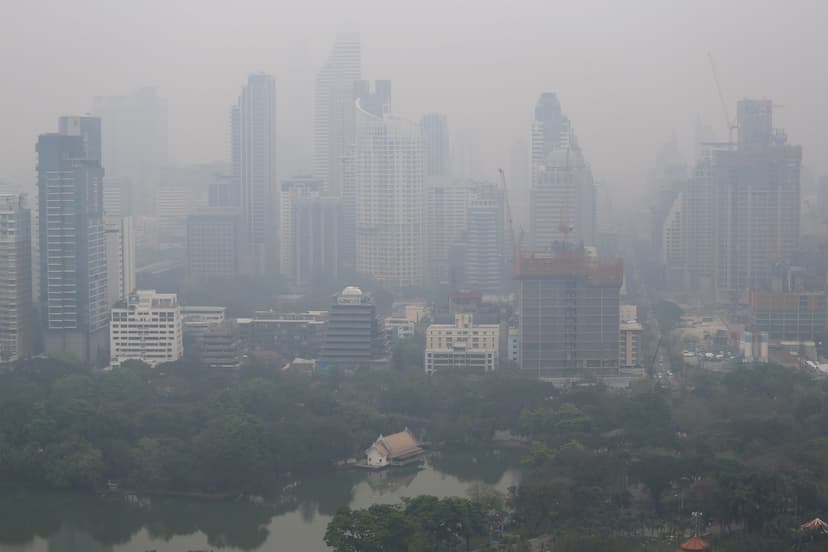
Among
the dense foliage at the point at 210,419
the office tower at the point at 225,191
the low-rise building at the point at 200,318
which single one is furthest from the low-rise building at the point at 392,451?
the office tower at the point at 225,191

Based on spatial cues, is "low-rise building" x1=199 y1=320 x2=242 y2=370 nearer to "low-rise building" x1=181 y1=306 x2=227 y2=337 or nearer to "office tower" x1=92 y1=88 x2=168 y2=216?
"low-rise building" x1=181 y1=306 x2=227 y2=337

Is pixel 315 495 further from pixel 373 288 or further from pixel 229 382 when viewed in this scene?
pixel 373 288

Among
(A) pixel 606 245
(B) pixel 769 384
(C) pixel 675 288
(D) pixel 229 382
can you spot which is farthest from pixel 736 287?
(D) pixel 229 382

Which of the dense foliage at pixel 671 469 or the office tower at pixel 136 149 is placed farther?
the office tower at pixel 136 149

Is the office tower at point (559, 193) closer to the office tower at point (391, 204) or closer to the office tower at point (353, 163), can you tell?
the office tower at point (391, 204)

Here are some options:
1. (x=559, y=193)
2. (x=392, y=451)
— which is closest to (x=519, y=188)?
(x=559, y=193)

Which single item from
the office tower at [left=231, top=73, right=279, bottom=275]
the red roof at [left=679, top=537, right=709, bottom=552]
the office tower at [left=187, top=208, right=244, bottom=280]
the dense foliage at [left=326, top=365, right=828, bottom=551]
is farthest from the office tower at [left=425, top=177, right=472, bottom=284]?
the red roof at [left=679, top=537, right=709, bottom=552]

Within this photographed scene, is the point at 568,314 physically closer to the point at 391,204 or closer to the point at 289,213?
the point at 391,204
